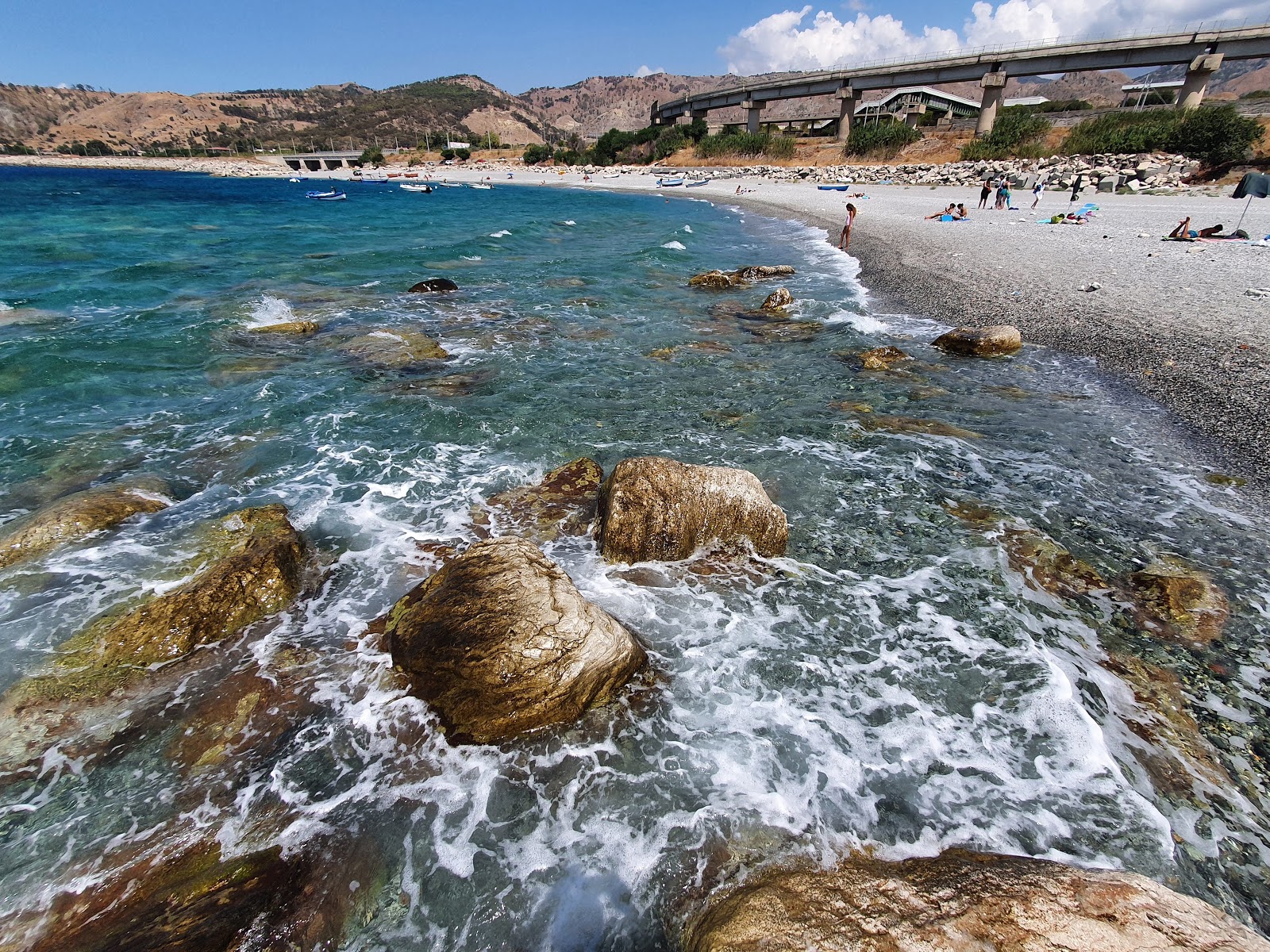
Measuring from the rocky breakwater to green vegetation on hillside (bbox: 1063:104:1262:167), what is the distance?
1.46 metres

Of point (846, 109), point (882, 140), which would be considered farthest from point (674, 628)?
point (846, 109)

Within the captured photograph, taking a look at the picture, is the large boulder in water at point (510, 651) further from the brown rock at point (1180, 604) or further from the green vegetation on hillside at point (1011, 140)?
the green vegetation on hillside at point (1011, 140)

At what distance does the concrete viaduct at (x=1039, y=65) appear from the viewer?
48.6 meters

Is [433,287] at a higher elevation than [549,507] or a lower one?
higher

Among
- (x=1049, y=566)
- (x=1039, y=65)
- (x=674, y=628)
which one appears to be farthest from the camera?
(x=1039, y=65)

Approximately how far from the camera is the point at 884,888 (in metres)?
3.08

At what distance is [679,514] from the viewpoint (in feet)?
22.1

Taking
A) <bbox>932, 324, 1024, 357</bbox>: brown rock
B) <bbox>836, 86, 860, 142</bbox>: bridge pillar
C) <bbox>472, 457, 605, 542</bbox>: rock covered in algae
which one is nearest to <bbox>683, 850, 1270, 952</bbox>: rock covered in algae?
<bbox>472, 457, 605, 542</bbox>: rock covered in algae

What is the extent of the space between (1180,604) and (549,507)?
23.0 ft

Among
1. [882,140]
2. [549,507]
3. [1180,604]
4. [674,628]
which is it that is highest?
[882,140]

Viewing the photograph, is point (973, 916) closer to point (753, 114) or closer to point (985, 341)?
point (985, 341)

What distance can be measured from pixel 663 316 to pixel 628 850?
14928 mm

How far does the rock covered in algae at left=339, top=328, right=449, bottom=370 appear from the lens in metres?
13.1

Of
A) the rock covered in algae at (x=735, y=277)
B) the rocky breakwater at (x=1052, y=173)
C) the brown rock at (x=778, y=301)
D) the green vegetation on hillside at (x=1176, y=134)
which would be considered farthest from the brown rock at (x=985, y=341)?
the green vegetation on hillside at (x=1176, y=134)
